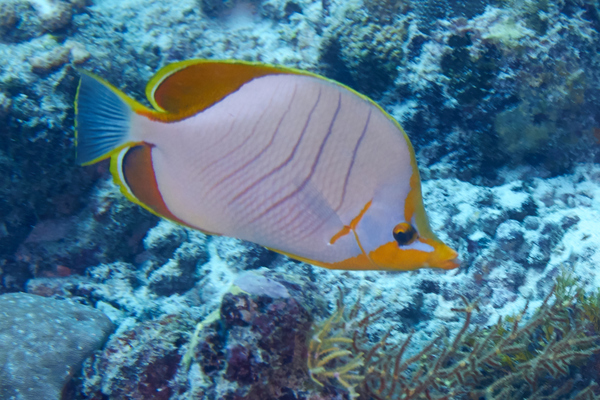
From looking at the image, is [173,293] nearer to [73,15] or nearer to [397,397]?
[397,397]

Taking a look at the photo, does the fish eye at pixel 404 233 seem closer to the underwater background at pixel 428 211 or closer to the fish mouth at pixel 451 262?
the fish mouth at pixel 451 262

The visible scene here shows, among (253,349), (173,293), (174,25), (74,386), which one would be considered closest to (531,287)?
(253,349)

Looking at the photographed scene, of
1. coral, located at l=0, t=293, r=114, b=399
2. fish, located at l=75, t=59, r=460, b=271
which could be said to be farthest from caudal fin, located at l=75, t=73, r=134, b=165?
coral, located at l=0, t=293, r=114, b=399

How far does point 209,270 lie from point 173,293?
0.35 meters

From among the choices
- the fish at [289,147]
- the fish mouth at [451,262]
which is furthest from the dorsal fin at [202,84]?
the fish mouth at [451,262]

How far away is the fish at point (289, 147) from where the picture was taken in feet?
3.21

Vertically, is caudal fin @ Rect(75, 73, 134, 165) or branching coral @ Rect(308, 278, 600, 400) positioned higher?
caudal fin @ Rect(75, 73, 134, 165)

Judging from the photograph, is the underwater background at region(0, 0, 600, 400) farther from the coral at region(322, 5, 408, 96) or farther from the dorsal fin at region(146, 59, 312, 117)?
the dorsal fin at region(146, 59, 312, 117)

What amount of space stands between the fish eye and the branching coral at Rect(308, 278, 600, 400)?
2.53ft

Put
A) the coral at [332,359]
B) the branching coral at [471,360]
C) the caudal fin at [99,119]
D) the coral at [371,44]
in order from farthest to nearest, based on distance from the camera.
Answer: the coral at [371,44], the branching coral at [471,360], the coral at [332,359], the caudal fin at [99,119]

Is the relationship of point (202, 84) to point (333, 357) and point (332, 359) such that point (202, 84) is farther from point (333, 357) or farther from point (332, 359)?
point (332, 359)

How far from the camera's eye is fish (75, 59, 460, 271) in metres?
0.98

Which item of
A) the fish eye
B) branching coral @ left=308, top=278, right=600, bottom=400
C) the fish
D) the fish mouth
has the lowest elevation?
branching coral @ left=308, top=278, right=600, bottom=400

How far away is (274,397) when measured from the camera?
1.52 m
